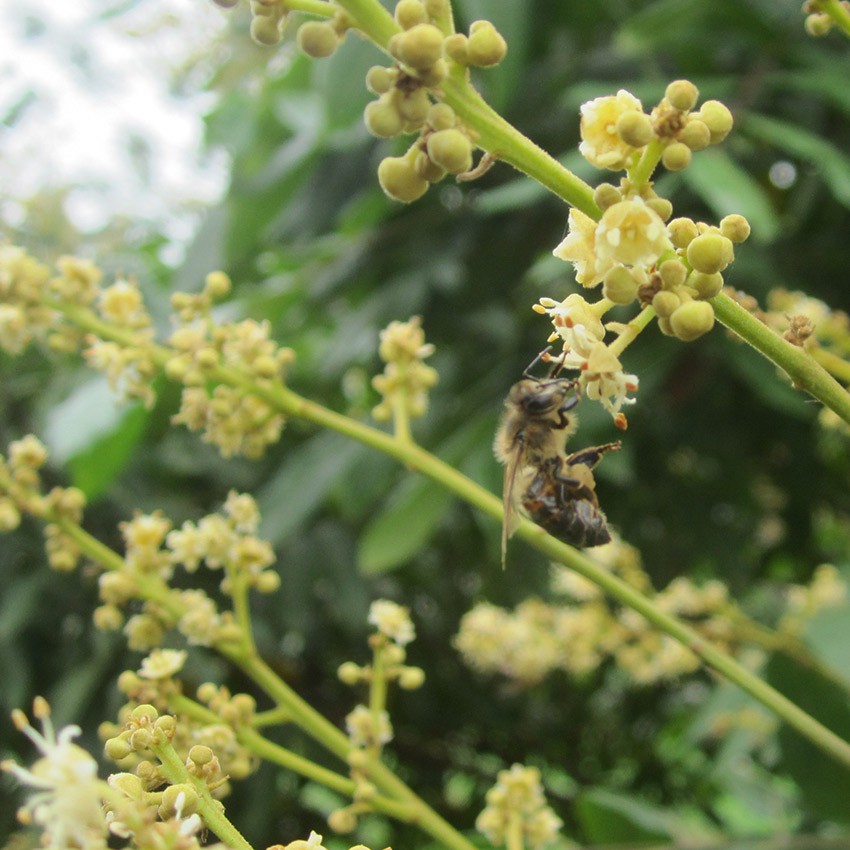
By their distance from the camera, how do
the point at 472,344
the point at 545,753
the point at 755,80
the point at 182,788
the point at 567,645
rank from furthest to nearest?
the point at 545,753 → the point at 567,645 → the point at 472,344 → the point at 755,80 → the point at 182,788

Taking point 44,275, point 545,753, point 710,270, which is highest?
point 545,753

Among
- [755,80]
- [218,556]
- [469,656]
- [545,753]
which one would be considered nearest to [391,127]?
[218,556]

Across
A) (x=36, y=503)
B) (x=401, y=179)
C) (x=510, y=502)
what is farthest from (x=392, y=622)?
(x=401, y=179)

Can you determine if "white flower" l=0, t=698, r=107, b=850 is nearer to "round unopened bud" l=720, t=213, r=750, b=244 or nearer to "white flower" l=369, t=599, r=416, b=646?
"round unopened bud" l=720, t=213, r=750, b=244

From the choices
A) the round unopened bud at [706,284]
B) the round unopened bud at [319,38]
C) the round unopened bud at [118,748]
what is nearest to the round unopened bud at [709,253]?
the round unopened bud at [706,284]

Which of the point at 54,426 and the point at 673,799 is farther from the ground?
the point at 673,799

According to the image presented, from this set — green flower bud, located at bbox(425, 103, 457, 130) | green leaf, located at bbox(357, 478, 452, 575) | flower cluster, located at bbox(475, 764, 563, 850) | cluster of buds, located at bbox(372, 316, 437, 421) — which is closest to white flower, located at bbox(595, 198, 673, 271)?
green flower bud, located at bbox(425, 103, 457, 130)

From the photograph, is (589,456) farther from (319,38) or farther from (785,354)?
(319,38)

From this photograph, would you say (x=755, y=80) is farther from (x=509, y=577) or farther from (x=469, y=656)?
(x=469, y=656)
